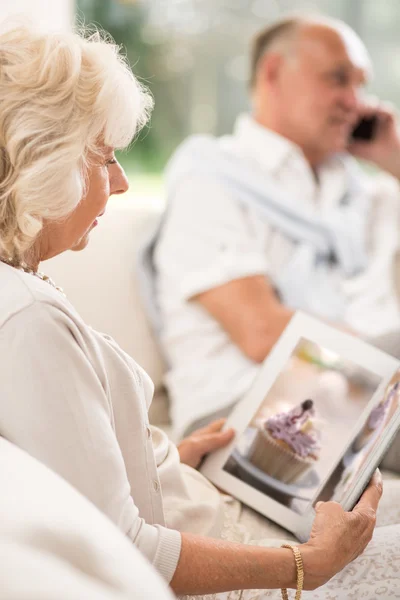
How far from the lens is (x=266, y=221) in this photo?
1829 mm

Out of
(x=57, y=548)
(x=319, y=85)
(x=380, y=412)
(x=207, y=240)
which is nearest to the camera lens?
(x=57, y=548)

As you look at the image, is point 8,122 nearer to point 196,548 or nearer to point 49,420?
point 49,420

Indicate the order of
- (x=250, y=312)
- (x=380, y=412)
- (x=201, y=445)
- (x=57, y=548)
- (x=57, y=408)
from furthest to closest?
(x=250, y=312) → (x=201, y=445) → (x=380, y=412) → (x=57, y=408) → (x=57, y=548)

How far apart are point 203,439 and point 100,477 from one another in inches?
17.4

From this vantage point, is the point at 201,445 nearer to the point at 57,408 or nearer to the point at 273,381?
the point at 273,381

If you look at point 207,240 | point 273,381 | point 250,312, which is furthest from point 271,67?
point 273,381

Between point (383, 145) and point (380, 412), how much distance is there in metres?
1.35

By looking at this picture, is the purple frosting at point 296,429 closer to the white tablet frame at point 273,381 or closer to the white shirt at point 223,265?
the white tablet frame at point 273,381

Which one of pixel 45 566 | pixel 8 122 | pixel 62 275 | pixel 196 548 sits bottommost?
pixel 62 275

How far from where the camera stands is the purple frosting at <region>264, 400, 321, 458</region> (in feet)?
3.49

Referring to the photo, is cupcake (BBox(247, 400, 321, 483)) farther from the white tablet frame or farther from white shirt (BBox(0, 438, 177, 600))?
white shirt (BBox(0, 438, 177, 600))

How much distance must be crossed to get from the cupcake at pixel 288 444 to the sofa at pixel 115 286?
0.61 metres

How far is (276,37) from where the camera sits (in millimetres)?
1997

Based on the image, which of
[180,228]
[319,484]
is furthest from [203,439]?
[180,228]
